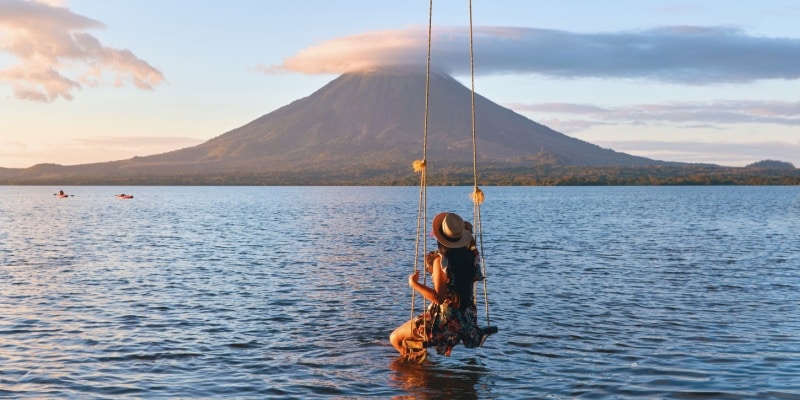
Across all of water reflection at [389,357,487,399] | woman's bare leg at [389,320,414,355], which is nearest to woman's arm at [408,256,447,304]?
woman's bare leg at [389,320,414,355]

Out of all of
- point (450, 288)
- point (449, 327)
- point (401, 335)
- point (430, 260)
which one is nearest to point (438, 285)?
point (450, 288)

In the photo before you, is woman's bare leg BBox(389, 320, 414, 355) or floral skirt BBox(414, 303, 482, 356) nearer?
floral skirt BBox(414, 303, 482, 356)

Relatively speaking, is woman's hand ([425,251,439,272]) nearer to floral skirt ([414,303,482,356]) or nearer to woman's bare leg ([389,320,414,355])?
floral skirt ([414,303,482,356])

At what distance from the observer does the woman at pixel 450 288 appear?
38.4 feet

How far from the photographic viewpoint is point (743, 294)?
72.5 ft

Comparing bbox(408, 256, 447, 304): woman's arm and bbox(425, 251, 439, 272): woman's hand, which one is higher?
bbox(425, 251, 439, 272): woman's hand

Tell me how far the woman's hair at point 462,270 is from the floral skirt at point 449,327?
6.5 inches

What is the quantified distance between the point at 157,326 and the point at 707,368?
10542 mm

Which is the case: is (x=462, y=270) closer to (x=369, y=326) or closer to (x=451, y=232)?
(x=451, y=232)

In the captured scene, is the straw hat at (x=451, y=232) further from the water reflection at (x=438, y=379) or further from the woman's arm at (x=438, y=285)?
the water reflection at (x=438, y=379)

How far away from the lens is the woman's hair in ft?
39.1

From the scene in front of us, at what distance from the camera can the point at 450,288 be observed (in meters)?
12.1

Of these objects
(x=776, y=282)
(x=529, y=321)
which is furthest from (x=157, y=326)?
(x=776, y=282)

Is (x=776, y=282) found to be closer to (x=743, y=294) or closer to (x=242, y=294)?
(x=743, y=294)
